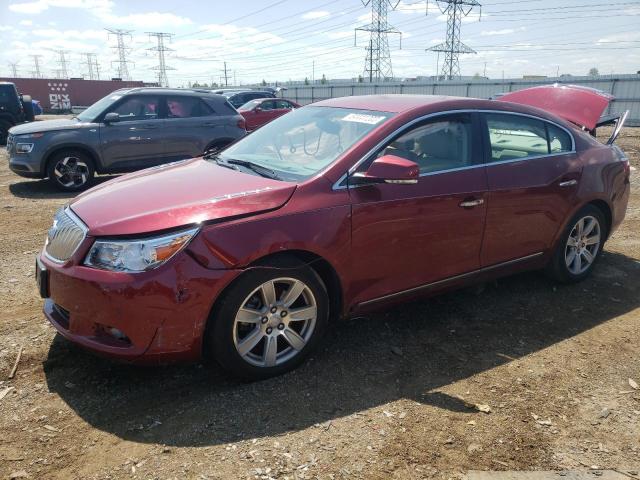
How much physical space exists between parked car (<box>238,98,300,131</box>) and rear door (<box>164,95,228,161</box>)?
6.01 meters

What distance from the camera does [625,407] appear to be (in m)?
2.98

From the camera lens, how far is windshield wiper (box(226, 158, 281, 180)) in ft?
11.0

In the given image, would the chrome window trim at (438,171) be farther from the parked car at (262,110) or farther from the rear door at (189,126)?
the parked car at (262,110)

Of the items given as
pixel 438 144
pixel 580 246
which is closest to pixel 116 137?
pixel 438 144

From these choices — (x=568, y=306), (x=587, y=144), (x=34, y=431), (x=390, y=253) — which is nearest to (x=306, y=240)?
(x=390, y=253)

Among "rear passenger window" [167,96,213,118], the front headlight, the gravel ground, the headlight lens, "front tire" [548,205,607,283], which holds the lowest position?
the gravel ground

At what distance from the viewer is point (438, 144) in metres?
3.68

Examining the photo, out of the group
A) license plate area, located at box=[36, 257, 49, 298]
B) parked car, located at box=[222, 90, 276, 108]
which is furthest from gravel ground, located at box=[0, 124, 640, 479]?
parked car, located at box=[222, 90, 276, 108]

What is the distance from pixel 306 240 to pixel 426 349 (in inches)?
49.3

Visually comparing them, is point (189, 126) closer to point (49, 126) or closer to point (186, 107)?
point (186, 107)

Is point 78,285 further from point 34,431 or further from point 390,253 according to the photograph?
point 390,253

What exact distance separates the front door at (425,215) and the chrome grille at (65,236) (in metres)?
1.60

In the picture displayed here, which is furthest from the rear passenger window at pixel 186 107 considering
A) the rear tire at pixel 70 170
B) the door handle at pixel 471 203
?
the door handle at pixel 471 203

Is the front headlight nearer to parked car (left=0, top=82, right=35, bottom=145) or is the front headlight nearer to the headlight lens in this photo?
the headlight lens
